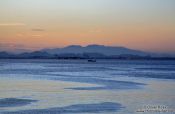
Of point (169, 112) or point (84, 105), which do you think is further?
point (84, 105)

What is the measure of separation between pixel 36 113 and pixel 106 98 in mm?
6804

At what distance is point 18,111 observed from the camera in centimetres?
1773

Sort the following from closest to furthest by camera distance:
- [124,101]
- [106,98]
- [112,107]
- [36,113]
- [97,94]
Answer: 1. [36,113]
2. [112,107]
3. [124,101]
4. [106,98]
5. [97,94]

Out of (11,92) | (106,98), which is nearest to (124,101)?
(106,98)

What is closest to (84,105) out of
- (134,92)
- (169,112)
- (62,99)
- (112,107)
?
(112,107)

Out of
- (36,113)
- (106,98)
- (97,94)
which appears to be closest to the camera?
(36,113)

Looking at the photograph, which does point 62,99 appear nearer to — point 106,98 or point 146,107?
point 106,98

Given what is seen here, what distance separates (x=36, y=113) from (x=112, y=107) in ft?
12.8

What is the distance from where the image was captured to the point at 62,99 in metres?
22.1

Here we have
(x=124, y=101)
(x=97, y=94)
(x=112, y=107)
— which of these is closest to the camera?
(x=112, y=107)

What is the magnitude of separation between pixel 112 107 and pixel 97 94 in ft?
21.1

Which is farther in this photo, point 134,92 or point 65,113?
point 134,92

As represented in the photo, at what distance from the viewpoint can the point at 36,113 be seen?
17.1 metres

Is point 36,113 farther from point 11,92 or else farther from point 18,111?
point 11,92
